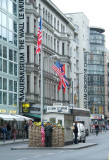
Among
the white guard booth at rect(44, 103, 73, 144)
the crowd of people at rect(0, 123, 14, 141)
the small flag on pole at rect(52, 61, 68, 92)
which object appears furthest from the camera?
the small flag on pole at rect(52, 61, 68, 92)

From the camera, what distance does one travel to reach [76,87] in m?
95.3

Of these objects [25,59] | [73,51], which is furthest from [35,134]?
[73,51]

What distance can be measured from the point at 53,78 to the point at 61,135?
38369mm

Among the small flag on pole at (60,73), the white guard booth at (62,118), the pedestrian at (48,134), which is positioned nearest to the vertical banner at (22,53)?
the small flag on pole at (60,73)

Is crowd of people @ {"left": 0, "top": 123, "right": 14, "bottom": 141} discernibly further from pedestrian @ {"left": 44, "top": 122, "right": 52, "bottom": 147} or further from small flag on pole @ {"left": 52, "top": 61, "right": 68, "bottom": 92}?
pedestrian @ {"left": 44, "top": 122, "right": 52, "bottom": 147}

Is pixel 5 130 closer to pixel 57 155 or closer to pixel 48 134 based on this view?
pixel 48 134

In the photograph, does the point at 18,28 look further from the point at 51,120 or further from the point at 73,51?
the point at 73,51

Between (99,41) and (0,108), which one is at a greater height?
(99,41)

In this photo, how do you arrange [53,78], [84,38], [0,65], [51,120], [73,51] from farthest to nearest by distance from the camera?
1. [84,38]
2. [73,51]
3. [53,78]
4. [0,65]
5. [51,120]

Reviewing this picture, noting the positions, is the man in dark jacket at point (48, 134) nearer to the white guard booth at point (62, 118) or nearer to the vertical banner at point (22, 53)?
the white guard booth at point (62, 118)

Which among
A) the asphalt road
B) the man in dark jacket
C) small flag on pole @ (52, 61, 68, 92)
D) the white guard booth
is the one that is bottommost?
the asphalt road

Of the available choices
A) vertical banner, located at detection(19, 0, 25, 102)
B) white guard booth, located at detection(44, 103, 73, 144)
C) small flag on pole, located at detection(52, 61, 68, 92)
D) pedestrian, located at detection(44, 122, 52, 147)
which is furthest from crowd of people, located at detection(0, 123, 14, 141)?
pedestrian, located at detection(44, 122, 52, 147)

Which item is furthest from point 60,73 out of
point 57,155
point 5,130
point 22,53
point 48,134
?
point 57,155

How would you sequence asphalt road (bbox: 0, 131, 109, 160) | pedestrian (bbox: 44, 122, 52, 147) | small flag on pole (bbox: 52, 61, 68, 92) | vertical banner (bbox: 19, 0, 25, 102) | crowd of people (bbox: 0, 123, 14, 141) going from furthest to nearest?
vertical banner (bbox: 19, 0, 25, 102) < small flag on pole (bbox: 52, 61, 68, 92) < crowd of people (bbox: 0, 123, 14, 141) < pedestrian (bbox: 44, 122, 52, 147) < asphalt road (bbox: 0, 131, 109, 160)
